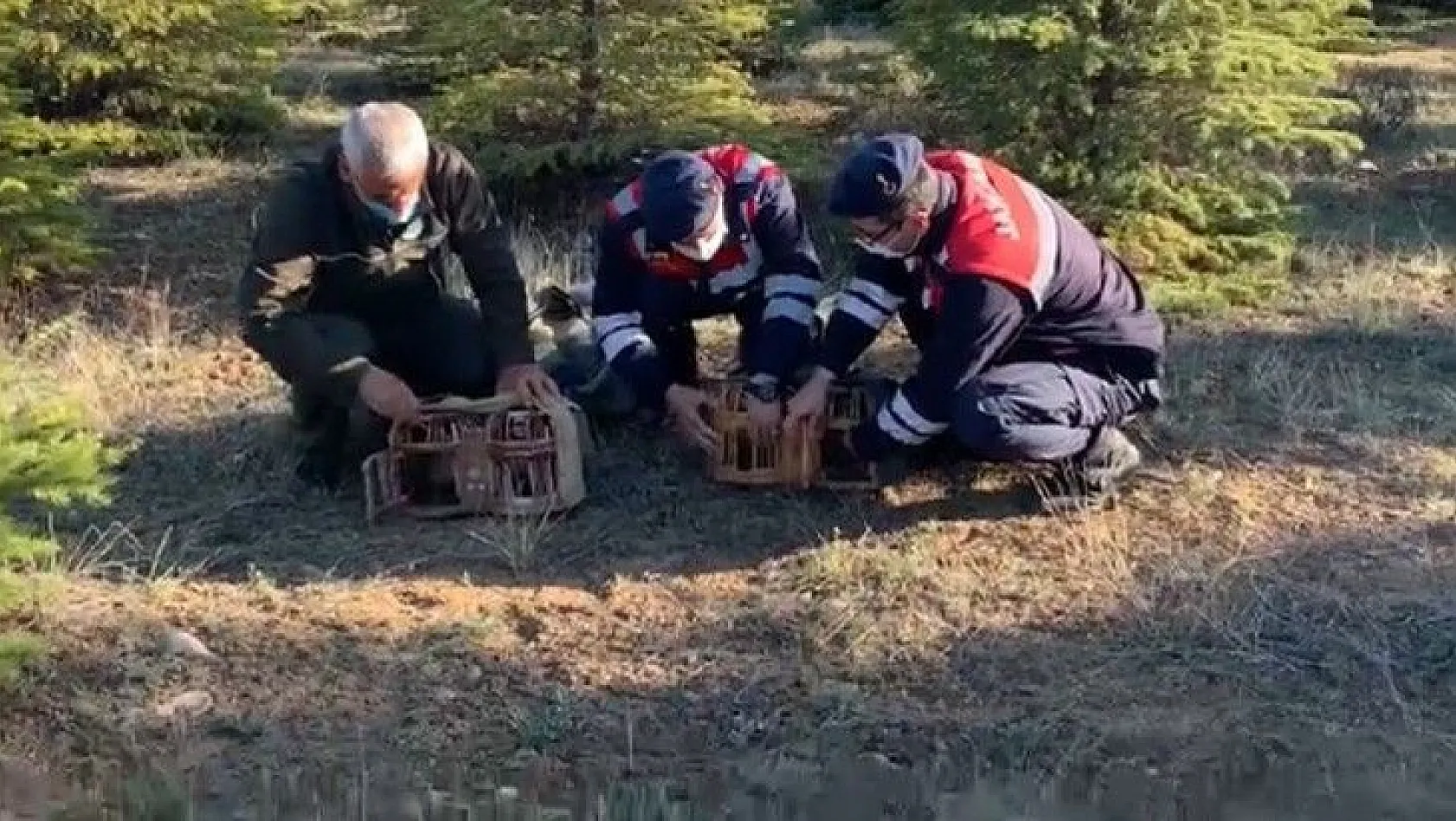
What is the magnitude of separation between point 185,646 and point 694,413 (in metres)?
1.71

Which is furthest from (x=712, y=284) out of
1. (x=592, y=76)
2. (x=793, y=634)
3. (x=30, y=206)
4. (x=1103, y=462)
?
(x=30, y=206)

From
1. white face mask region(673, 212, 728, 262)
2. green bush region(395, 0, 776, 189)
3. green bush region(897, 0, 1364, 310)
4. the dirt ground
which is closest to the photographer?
the dirt ground

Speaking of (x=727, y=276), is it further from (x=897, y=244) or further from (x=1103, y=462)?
(x=1103, y=462)

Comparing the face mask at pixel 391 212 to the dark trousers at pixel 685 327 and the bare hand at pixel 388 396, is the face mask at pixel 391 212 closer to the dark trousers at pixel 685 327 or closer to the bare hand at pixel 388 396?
the bare hand at pixel 388 396

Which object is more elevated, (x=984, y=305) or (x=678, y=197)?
(x=678, y=197)

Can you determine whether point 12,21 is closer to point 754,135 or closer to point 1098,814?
point 754,135

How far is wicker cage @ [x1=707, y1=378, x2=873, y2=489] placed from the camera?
6.07 metres

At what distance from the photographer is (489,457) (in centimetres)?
607

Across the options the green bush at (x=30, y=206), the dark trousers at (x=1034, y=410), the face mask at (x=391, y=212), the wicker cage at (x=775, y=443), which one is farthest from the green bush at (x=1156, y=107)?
the green bush at (x=30, y=206)

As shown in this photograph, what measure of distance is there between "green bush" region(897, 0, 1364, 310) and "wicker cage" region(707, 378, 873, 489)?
268cm

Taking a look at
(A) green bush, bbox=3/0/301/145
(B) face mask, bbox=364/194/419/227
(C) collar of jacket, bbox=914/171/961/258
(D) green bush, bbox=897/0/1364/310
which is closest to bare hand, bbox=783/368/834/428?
(C) collar of jacket, bbox=914/171/961/258

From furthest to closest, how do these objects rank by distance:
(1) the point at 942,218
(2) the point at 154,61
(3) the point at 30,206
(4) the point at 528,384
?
(2) the point at 154,61 → (3) the point at 30,206 → (4) the point at 528,384 → (1) the point at 942,218

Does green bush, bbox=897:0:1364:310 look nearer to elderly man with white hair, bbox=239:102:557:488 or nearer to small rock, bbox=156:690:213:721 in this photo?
elderly man with white hair, bbox=239:102:557:488

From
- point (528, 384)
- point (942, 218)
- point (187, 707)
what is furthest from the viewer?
point (528, 384)
